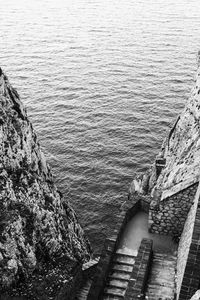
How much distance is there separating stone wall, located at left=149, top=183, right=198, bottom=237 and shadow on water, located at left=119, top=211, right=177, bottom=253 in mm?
373

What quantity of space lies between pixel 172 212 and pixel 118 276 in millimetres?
4260

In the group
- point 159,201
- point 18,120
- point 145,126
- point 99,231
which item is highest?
point 18,120

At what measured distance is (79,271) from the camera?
1750cm

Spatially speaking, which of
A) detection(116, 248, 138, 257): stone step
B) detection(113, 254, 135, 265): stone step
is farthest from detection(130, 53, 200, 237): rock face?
detection(113, 254, 135, 265): stone step

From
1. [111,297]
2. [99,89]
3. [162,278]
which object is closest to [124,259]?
[111,297]

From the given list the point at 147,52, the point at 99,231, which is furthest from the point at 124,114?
the point at 147,52

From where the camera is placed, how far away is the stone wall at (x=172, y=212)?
18.6 meters

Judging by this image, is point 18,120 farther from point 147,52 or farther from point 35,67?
point 147,52

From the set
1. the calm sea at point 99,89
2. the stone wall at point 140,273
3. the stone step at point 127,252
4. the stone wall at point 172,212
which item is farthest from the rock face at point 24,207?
the calm sea at point 99,89

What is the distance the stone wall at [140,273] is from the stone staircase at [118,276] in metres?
1.27

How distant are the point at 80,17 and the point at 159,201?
7635 centimetres

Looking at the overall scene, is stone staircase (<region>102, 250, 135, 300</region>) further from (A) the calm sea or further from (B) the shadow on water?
(A) the calm sea

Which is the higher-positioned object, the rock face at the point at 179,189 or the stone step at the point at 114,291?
the rock face at the point at 179,189

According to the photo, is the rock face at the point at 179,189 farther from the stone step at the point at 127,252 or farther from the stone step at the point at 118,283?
the stone step at the point at 118,283
